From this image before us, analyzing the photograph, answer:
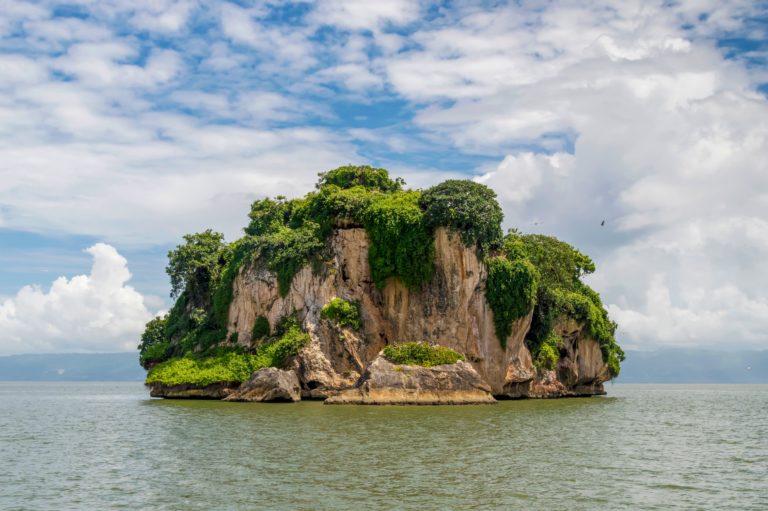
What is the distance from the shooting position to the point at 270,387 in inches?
2035

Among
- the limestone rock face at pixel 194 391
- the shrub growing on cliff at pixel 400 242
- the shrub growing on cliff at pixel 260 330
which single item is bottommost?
the limestone rock face at pixel 194 391

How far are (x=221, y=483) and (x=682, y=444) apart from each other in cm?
1959

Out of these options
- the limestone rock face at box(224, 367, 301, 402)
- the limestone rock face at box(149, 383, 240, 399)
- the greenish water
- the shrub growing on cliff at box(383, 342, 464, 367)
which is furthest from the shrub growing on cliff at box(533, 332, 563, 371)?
the limestone rock face at box(149, 383, 240, 399)

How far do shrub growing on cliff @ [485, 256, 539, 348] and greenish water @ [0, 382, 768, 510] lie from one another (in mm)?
13916

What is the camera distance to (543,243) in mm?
67812

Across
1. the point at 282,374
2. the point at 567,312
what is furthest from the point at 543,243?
the point at 282,374

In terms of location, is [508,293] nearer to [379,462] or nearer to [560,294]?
[560,294]

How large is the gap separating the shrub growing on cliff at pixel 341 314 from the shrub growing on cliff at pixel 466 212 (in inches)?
342

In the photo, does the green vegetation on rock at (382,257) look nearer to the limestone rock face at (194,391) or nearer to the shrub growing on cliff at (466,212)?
the shrub growing on cliff at (466,212)

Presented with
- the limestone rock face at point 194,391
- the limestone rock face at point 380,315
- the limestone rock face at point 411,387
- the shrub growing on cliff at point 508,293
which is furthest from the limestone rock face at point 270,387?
the shrub growing on cliff at point 508,293

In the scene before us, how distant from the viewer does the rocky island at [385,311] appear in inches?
2080

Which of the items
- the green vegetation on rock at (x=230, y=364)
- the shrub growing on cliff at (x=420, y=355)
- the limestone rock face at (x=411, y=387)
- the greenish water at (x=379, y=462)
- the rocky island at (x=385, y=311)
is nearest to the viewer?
the greenish water at (x=379, y=462)

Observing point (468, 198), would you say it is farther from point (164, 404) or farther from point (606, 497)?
point (606, 497)

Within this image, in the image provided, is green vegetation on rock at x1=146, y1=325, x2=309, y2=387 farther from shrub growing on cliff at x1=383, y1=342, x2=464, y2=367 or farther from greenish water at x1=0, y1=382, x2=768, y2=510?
greenish water at x1=0, y1=382, x2=768, y2=510
